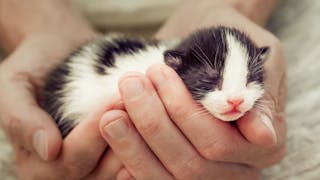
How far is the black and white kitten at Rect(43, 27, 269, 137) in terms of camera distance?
87cm

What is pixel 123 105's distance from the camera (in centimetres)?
95

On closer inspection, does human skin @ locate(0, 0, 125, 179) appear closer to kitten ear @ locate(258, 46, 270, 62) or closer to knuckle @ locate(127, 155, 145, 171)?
knuckle @ locate(127, 155, 145, 171)

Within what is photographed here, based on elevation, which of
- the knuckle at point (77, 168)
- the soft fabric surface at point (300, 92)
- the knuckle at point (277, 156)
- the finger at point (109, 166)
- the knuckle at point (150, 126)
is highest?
the knuckle at point (150, 126)

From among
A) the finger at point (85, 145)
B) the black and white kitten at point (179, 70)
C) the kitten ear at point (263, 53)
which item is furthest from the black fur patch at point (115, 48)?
the kitten ear at point (263, 53)

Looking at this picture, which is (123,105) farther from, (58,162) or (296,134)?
(296,134)

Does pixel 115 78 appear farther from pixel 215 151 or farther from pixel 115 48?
pixel 215 151

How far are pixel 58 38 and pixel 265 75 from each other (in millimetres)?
513

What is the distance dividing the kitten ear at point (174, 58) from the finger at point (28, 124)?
24cm

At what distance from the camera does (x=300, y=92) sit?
48.3 inches

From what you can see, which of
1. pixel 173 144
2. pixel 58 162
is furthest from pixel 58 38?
pixel 173 144

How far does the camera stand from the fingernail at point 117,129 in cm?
91

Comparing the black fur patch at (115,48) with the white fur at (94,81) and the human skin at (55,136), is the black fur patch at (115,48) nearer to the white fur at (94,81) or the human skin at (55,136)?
the white fur at (94,81)

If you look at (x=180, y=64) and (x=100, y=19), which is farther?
(x=100, y=19)

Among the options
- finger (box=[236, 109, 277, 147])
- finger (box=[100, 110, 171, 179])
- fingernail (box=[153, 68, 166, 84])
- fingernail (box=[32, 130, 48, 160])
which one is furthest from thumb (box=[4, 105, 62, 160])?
finger (box=[236, 109, 277, 147])
